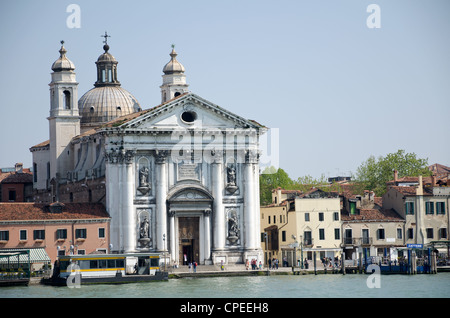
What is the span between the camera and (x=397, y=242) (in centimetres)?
8931

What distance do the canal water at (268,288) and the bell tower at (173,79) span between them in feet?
79.8

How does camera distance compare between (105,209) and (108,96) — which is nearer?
(105,209)

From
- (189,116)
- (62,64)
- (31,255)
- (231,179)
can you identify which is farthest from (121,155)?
(62,64)

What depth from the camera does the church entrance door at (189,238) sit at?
8456 cm

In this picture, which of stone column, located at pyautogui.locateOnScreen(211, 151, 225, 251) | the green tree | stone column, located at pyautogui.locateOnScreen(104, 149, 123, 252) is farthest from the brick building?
stone column, located at pyautogui.locateOnScreen(211, 151, 225, 251)

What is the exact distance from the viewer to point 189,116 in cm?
8438

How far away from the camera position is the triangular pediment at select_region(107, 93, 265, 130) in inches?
3273

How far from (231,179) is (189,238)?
4.42 m

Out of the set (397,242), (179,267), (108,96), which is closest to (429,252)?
(397,242)

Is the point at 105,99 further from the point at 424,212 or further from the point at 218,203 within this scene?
the point at 424,212

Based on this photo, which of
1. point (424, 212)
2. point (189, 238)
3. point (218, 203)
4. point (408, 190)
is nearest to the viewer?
point (218, 203)

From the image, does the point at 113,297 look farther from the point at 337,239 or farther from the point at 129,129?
the point at 337,239

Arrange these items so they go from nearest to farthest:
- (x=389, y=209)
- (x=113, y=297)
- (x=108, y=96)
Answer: (x=113, y=297)
(x=389, y=209)
(x=108, y=96)
